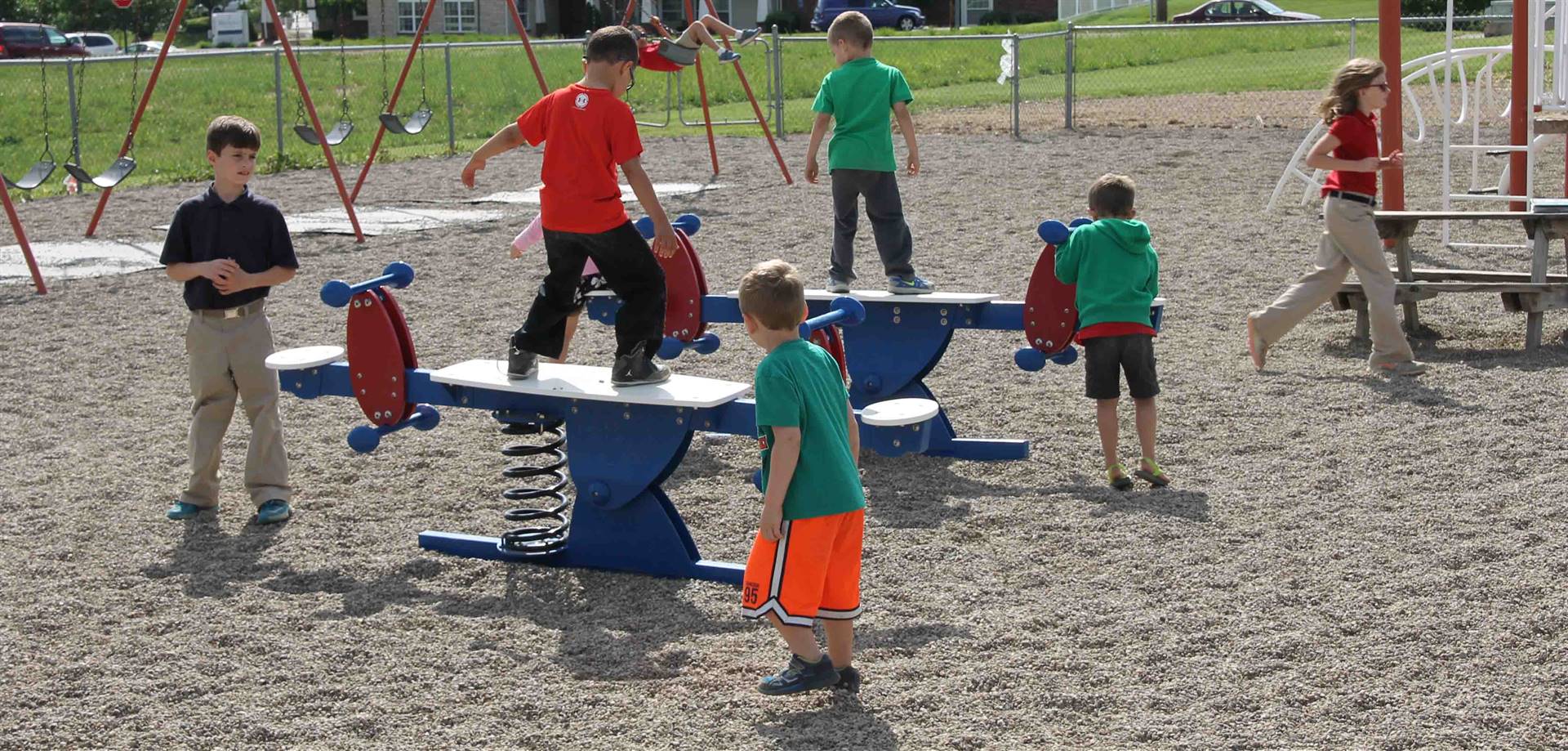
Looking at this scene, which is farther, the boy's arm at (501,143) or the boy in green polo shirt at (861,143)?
the boy in green polo shirt at (861,143)

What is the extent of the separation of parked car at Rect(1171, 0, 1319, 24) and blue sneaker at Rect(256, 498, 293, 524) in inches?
1583

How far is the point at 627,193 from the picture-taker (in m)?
16.0

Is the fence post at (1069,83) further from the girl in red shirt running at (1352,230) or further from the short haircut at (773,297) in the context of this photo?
the short haircut at (773,297)

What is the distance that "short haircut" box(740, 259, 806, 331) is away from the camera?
4.35 meters

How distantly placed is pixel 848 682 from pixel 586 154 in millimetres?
2171

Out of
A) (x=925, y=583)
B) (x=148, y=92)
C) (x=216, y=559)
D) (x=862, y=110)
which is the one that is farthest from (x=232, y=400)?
(x=148, y=92)

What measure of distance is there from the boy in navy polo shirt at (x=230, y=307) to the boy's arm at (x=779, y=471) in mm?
2567

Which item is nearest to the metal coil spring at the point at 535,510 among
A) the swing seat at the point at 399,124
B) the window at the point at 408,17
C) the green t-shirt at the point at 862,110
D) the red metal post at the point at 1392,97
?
the green t-shirt at the point at 862,110

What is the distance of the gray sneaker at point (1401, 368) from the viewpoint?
8.19 m

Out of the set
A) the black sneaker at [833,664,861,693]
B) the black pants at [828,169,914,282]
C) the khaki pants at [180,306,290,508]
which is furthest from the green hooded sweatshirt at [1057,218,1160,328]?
the khaki pants at [180,306,290,508]

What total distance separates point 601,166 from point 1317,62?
24.7 metres

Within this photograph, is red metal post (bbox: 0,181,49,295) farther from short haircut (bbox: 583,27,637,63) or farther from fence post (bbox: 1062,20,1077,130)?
fence post (bbox: 1062,20,1077,130)

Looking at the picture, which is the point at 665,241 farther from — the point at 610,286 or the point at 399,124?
the point at 399,124

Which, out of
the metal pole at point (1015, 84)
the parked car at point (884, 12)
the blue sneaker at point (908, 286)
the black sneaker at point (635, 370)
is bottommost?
the black sneaker at point (635, 370)
